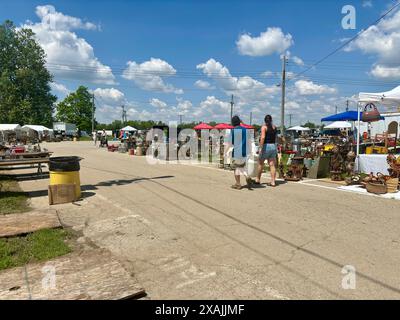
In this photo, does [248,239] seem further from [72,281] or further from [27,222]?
[27,222]

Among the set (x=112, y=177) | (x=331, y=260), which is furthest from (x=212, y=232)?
(x=112, y=177)

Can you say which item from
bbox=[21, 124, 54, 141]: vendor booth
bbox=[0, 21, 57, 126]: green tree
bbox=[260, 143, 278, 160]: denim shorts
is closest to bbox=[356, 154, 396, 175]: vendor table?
bbox=[260, 143, 278, 160]: denim shorts

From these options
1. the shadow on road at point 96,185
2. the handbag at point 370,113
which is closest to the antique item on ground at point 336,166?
the handbag at point 370,113

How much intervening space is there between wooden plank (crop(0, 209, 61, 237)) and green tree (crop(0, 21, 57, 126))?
2222 inches

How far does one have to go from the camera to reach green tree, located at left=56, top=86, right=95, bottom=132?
90.4 m

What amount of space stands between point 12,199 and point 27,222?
250 centimetres

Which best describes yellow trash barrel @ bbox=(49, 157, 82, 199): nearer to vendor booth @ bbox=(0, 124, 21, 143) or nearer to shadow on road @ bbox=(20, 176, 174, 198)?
shadow on road @ bbox=(20, 176, 174, 198)

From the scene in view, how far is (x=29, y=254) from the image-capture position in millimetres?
4016

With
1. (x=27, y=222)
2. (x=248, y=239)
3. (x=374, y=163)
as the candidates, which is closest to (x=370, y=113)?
(x=374, y=163)

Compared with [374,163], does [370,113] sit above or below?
above

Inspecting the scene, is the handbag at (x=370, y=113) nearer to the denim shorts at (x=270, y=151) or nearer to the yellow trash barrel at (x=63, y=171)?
the denim shorts at (x=270, y=151)

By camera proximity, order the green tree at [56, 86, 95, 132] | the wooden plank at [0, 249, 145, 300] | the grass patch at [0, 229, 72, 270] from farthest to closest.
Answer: the green tree at [56, 86, 95, 132]
the grass patch at [0, 229, 72, 270]
the wooden plank at [0, 249, 145, 300]

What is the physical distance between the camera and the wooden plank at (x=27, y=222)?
483 centimetres

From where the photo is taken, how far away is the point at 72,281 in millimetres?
3209
